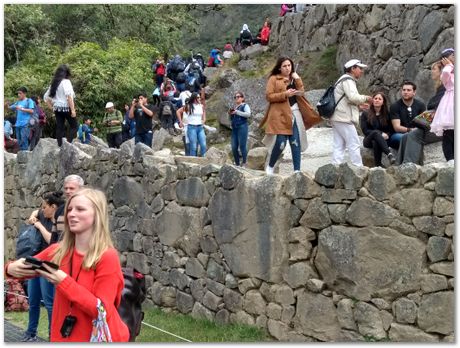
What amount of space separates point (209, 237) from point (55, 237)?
2.06m

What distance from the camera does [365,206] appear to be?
667 centimetres

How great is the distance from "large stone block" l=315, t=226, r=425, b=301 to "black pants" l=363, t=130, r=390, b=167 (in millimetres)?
2335

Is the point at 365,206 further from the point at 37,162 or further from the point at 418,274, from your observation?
the point at 37,162

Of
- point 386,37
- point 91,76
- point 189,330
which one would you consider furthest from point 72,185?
point 91,76

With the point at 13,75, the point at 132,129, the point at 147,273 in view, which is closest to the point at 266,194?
the point at 147,273

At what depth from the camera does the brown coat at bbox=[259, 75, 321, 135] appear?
30.7ft

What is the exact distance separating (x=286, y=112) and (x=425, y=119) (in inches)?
72.3

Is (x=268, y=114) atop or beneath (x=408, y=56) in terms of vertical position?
beneath

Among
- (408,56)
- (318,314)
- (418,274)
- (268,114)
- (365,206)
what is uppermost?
(408,56)

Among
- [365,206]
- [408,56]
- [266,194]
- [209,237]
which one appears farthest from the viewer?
[408,56]

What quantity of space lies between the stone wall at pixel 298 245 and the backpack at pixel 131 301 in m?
1.90

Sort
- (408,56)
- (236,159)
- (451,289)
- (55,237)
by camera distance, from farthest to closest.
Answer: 1. (408,56)
2. (236,159)
3. (55,237)
4. (451,289)

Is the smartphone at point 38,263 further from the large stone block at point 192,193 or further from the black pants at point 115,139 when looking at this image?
the black pants at point 115,139

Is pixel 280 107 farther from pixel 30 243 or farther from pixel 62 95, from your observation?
pixel 62 95
